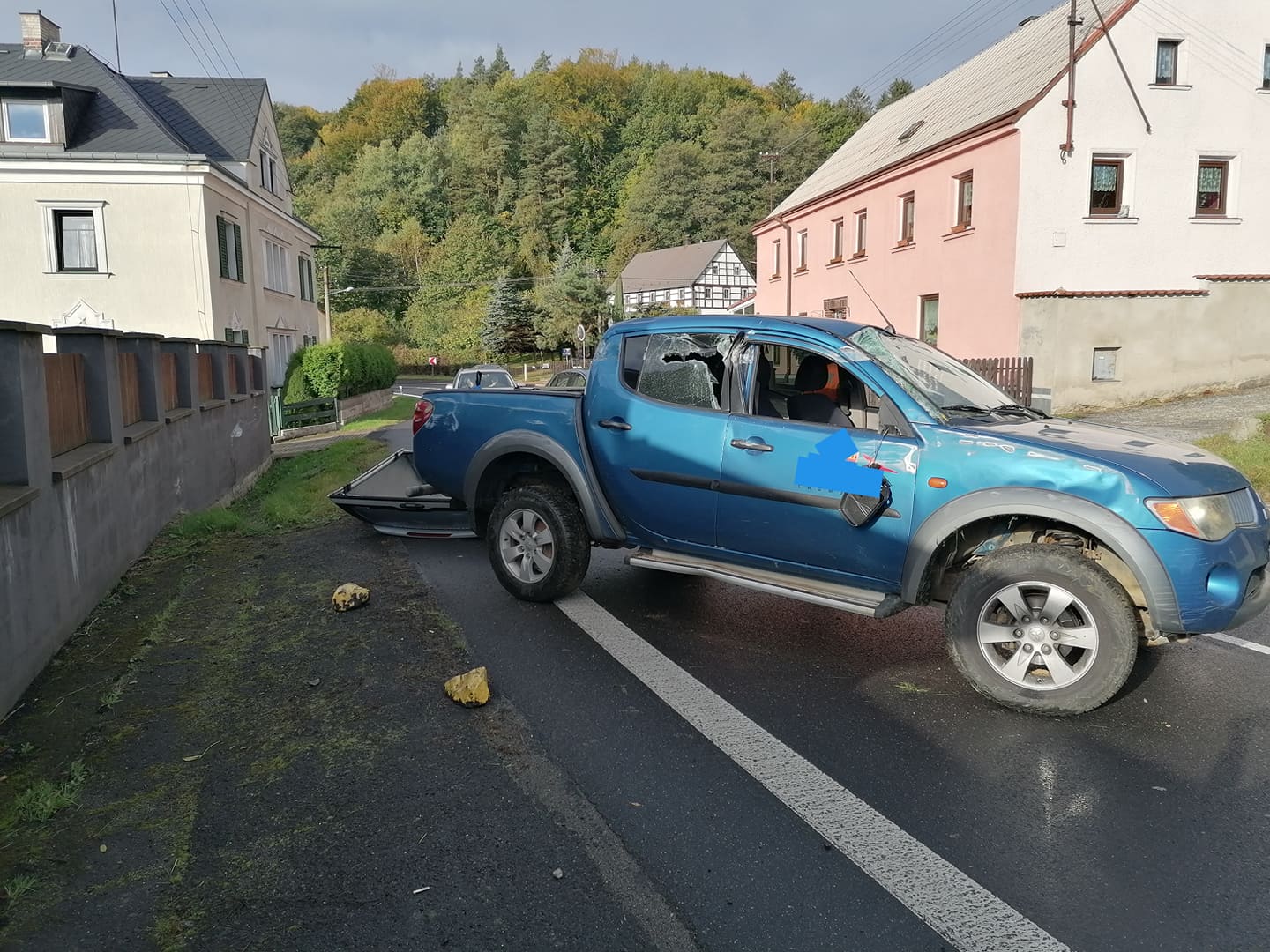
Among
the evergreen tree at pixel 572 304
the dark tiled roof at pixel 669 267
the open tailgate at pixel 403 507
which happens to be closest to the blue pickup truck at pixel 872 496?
the open tailgate at pixel 403 507

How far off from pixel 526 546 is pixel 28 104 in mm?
26732

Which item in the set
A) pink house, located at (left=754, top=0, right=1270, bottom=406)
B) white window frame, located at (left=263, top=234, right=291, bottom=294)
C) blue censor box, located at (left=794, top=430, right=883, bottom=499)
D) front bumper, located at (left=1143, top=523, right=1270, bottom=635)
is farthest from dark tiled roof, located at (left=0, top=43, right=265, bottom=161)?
front bumper, located at (left=1143, top=523, right=1270, bottom=635)

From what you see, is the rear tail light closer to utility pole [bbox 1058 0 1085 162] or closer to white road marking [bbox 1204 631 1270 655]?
white road marking [bbox 1204 631 1270 655]

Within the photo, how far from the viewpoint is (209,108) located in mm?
30953

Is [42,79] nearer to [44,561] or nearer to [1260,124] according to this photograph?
[44,561]

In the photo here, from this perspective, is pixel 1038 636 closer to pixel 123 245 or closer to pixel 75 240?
pixel 123 245

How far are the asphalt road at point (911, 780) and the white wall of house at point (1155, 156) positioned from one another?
18.7 m

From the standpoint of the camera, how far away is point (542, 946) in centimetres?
269

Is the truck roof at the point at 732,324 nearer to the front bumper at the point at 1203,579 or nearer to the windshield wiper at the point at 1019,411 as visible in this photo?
the windshield wiper at the point at 1019,411

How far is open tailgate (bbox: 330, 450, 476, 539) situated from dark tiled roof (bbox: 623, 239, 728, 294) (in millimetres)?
65455

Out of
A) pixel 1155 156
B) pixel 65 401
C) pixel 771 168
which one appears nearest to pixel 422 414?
pixel 65 401

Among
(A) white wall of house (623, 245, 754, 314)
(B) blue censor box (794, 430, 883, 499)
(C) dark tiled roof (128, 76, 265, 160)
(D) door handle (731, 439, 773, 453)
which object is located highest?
(C) dark tiled roof (128, 76, 265, 160)

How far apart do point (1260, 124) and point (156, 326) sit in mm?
29208

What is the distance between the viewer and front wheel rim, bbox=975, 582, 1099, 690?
4.25 m
